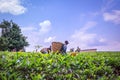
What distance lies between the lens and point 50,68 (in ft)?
17.2

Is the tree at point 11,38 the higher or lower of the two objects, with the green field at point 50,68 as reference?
higher

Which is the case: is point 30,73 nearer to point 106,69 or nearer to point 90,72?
point 90,72

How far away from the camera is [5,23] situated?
5753 centimetres

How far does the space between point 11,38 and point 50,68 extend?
48.6 meters

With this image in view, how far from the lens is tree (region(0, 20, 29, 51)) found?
5066 centimetres

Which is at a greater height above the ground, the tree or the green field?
the tree

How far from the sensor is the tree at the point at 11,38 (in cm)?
5066

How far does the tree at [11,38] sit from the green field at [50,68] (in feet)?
146

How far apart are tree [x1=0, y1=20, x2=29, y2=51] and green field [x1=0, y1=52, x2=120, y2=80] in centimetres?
4460

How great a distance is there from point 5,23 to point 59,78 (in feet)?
177

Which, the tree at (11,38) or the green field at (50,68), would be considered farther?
the tree at (11,38)

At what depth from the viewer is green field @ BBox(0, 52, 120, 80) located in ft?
15.3

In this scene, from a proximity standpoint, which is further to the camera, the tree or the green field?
the tree

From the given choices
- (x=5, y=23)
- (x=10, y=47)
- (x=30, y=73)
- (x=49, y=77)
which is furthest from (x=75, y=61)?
(x=5, y=23)
